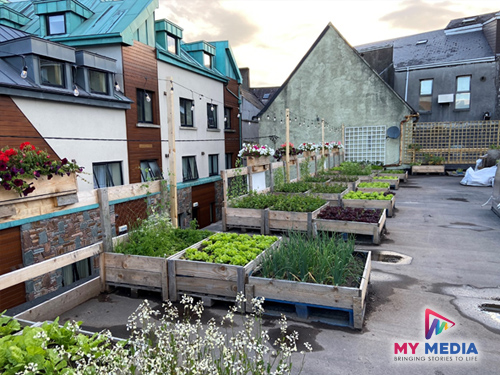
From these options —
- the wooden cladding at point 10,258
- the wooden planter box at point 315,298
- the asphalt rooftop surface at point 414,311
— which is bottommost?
the wooden cladding at point 10,258

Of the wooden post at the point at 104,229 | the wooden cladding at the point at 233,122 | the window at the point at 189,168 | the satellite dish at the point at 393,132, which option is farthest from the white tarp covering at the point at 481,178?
the wooden post at the point at 104,229

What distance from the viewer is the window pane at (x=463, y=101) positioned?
25428 mm

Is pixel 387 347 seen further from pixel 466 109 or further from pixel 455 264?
pixel 466 109

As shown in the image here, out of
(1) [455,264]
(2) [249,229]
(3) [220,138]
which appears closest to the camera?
(1) [455,264]

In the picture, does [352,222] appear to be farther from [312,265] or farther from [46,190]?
[46,190]

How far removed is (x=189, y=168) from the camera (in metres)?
19.1

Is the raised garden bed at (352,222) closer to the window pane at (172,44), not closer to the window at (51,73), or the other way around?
the window at (51,73)

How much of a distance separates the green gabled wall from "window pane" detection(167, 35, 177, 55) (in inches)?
350

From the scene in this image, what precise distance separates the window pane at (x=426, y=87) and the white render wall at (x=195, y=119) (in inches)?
594

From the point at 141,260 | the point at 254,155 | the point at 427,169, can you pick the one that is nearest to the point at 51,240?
the point at 141,260

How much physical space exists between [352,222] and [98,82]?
34.1 ft

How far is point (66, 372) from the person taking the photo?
8.28 feet

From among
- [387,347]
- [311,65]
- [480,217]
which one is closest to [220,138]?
[311,65]

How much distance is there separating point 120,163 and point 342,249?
11.2 m
